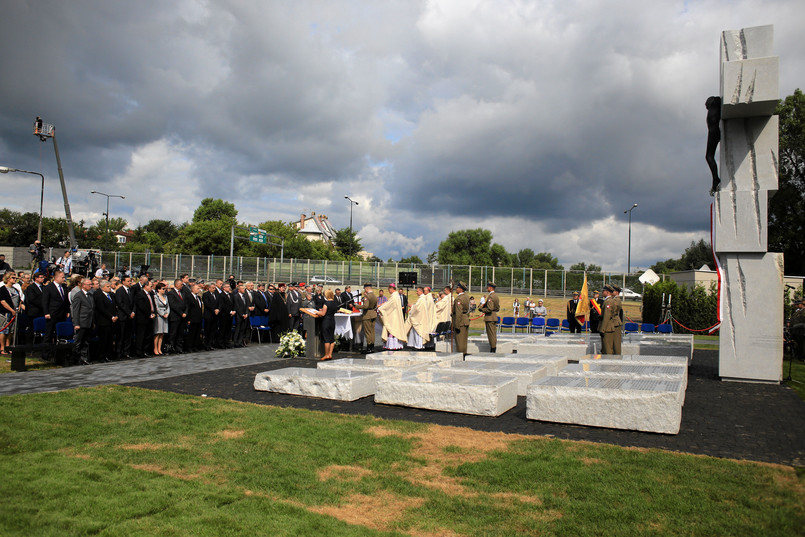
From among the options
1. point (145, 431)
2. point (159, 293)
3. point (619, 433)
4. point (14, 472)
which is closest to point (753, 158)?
point (619, 433)

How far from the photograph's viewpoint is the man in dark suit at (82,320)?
11922 millimetres

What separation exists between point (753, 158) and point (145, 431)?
42.8 feet

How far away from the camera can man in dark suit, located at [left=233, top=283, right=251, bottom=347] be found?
1714cm

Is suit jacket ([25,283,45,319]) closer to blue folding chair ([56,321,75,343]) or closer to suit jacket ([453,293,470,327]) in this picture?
blue folding chair ([56,321,75,343])

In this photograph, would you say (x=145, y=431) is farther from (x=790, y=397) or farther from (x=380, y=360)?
(x=790, y=397)

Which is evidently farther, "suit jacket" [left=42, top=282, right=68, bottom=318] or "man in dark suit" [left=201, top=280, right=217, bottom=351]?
"man in dark suit" [left=201, top=280, right=217, bottom=351]

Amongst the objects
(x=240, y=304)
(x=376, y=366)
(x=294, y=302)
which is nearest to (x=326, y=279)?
(x=294, y=302)

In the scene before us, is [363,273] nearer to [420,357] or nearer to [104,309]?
[104,309]

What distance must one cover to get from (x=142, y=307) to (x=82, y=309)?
5.53 ft

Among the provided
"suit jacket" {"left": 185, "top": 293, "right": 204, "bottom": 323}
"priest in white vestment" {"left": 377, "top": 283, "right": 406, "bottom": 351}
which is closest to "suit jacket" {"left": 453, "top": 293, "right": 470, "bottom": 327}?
"priest in white vestment" {"left": 377, "top": 283, "right": 406, "bottom": 351}

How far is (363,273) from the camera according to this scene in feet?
142

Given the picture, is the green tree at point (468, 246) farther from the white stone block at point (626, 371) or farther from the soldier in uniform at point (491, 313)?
the white stone block at point (626, 371)

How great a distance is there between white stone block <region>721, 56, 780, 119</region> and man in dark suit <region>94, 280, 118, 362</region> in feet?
49.3

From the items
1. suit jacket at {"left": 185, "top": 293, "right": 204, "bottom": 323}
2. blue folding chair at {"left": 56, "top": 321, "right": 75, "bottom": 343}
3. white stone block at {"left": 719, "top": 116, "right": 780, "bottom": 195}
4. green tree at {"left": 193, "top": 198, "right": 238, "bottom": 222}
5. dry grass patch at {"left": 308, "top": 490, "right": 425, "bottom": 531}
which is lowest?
dry grass patch at {"left": 308, "top": 490, "right": 425, "bottom": 531}
